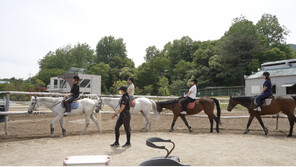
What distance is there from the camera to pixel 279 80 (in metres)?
31.9

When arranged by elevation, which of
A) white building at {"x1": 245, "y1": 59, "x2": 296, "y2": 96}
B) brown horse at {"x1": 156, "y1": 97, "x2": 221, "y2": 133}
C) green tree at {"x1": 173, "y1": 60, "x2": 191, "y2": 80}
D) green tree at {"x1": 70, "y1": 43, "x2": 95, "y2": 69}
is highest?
green tree at {"x1": 70, "y1": 43, "x2": 95, "y2": 69}

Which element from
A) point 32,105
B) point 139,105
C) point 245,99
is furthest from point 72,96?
point 245,99

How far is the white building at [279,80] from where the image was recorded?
1223 inches

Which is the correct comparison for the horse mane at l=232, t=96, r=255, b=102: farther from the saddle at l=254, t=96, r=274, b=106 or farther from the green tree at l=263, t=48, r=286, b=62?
the green tree at l=263, t=48, r=286, b=62

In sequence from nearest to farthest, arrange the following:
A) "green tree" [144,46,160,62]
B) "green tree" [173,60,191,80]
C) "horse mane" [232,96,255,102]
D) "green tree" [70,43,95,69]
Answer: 1. "horse mane" [232,96,255,102]
2. "green tree" [173,60,191,80]
3. "green tree" [144,46,160,62]
4. "green tree" [70,43,95,69]

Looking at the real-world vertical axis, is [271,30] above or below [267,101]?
above

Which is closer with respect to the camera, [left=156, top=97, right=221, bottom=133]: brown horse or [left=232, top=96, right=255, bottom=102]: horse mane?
[left=232, top=96, right=255, bottom=102]: horse mane

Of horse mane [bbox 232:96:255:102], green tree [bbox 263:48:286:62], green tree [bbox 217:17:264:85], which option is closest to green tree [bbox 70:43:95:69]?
green tree [bbox 217:17:264:85]

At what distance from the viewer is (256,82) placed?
34031 mm

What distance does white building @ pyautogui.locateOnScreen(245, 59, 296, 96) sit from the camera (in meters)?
31.1

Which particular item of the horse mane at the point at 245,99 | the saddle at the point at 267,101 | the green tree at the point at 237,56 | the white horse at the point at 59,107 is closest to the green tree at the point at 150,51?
the green tree at the point at 237,56

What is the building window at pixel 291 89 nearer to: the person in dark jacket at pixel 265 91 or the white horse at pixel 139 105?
the person in dark jacket at pixel 265 91

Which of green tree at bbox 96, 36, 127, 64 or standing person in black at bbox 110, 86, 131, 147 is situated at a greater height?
green tree at bbox 96, 36, 127, 64

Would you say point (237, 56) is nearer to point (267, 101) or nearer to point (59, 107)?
point (267, 101)
